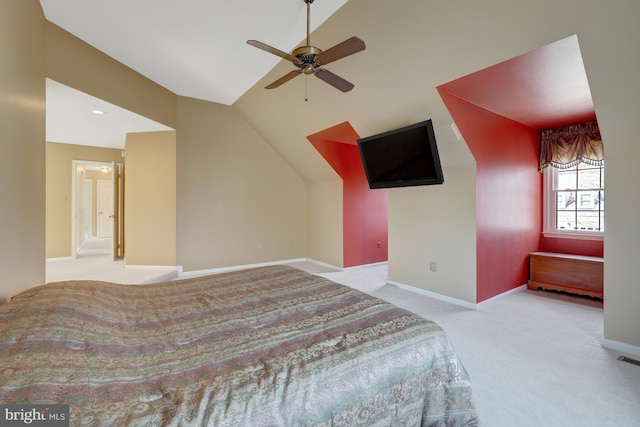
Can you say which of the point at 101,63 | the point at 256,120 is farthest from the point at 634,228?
the point at 101,63

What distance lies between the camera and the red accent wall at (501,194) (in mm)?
3340

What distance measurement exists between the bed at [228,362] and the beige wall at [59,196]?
5.28m

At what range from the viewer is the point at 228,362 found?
3.56 feet

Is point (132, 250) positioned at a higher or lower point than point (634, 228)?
lower

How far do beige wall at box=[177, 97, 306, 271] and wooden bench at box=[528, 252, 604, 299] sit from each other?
4.07 meters

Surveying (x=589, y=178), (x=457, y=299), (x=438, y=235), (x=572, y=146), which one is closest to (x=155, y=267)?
(x=438, y=235)

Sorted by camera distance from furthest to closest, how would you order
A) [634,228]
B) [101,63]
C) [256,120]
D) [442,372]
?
[256,120] → [101,63] → [634,228] → [442,372]

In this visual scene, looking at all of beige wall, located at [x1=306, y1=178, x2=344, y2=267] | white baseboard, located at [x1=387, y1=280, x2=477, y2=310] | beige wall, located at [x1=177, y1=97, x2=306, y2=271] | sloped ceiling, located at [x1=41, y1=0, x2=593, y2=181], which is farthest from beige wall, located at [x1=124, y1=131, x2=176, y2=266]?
white baseboard, located at [x1=387, y1=280, x2=477, y2=310]

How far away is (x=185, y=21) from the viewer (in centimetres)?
262

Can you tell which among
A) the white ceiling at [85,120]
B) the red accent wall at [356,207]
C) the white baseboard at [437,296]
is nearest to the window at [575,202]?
the white baseboard at [437,296]

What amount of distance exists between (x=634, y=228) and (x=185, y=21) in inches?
168

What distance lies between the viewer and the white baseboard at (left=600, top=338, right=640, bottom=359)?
229 cm

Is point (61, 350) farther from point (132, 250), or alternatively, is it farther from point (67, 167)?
point (67, 167)

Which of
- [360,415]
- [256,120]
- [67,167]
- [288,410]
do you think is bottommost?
[360,415]
